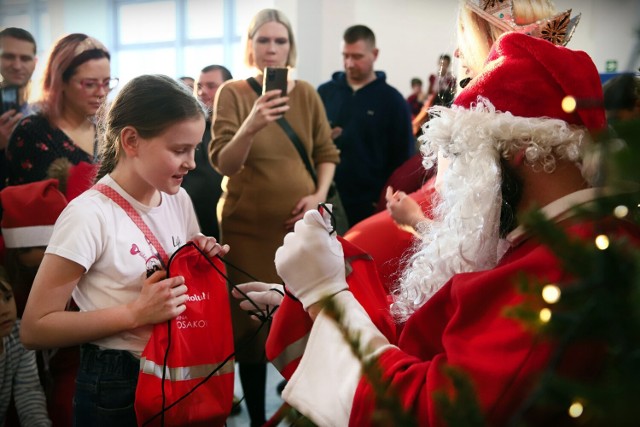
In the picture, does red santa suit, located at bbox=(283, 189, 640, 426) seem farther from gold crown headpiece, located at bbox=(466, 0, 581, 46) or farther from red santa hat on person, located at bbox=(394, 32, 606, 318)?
gold crown headpiece, located at bbox=(466, 0, 581, 46)

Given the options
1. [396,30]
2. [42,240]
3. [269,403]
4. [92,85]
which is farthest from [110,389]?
[396,30]

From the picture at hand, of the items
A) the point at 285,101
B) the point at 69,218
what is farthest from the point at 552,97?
the point at 285,101

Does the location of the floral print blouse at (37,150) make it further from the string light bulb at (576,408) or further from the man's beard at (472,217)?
the string light bulb at (576,408)

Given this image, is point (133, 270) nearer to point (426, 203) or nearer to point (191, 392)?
point (191, 392)

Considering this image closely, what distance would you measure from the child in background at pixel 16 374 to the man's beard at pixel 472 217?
53.4 inches

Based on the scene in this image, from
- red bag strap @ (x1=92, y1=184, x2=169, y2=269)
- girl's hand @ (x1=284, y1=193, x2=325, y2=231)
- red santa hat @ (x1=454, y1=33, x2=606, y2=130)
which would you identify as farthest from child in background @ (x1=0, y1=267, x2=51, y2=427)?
red santa hat @ (x1=454, y1=33, x2=606, y2=130)

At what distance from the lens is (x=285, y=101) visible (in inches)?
105

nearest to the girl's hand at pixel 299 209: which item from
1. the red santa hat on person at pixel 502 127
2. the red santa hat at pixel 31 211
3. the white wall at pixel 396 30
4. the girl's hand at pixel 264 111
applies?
the girl's hand at pixel 264 111

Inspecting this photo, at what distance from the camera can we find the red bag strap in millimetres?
1633

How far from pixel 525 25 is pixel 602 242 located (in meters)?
1.24

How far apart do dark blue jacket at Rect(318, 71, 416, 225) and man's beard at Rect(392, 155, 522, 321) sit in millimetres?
2450

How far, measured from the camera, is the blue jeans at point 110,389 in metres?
1.56

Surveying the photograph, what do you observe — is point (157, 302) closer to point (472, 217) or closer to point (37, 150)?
point (472, 217)

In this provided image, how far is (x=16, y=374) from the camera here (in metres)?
2.18
